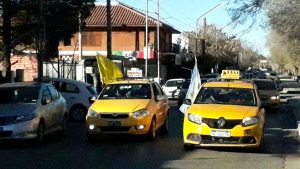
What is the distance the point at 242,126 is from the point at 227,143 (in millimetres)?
489

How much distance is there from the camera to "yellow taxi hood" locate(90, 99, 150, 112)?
15.5m

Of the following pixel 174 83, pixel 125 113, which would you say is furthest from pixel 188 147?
pixel 174 83

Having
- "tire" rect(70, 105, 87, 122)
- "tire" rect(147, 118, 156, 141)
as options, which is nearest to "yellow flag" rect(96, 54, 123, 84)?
"tire" rect(70, 105, 87, 122)

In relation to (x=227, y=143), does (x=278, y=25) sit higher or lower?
higher

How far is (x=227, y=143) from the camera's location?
13656 millimetres

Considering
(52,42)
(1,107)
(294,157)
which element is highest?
(52,42)

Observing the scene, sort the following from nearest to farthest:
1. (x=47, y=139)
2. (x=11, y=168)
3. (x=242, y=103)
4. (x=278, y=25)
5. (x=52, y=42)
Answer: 1. (x=11, y=168)
2. (x=242, y=103)
3. (x=47, y=139)
4. (x=278, y=25)
5. (x=52, y=42)

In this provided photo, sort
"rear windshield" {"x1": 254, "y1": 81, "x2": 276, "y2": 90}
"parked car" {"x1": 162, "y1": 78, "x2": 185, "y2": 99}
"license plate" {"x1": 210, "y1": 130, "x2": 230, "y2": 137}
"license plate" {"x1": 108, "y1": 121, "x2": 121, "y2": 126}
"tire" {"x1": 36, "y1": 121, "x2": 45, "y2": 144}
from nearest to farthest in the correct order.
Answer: "license plate" {"x1": 210, "y1": 130, "x2": 230, "y2": 137} → "tire" {"x1": 36, "y1": 121, "x2": 45, "y2": 144} → "license plate" {"x1": 108, "y1": 121, "x2": 121, "y2": 126} → "rear windshield" {"x1": 254, "y1": 81, "x2": 276, "y2": 90} → "parked car" {"x1": 162, "y1": 78, "x2": 185, "y2": 99}

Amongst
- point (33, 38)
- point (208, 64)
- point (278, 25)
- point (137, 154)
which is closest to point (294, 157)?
point (137, 154)

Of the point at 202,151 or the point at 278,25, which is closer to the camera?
the point at 202,151

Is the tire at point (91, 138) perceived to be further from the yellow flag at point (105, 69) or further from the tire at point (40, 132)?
the yellow flag at point (105, 69)

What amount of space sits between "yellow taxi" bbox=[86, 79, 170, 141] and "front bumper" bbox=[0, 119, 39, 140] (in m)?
1.50

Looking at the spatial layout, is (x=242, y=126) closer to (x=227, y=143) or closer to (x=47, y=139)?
(x=227, y=143)

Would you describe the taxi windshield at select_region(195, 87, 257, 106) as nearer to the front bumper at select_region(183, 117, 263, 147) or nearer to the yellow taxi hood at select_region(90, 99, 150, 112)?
the front bumper at select_region(183, 117, 263, 147)
